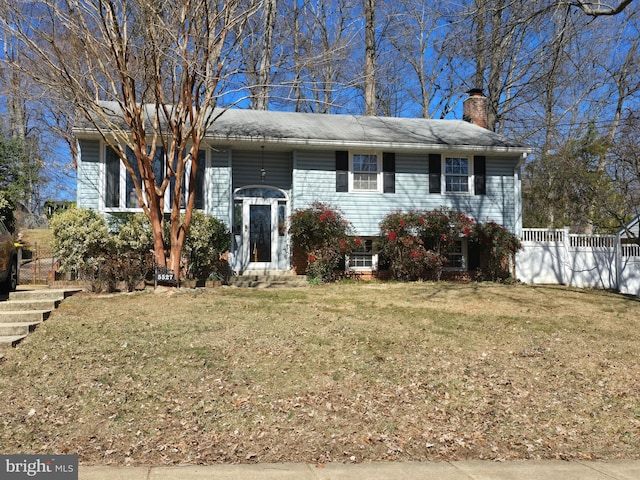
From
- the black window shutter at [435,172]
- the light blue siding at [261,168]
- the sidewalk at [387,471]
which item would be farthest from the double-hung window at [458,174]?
the sidewalk at [387,471]

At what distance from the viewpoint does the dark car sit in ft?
30.3

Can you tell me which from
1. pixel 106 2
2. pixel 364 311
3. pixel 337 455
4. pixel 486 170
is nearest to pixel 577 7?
pixel 486 170

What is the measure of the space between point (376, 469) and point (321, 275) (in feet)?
30.5

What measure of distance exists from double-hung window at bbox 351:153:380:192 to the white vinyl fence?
5001mm

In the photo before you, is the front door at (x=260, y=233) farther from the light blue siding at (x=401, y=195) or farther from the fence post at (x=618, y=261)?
the fence post at (x=618, y=261)

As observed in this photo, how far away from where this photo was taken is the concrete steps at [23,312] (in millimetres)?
7360

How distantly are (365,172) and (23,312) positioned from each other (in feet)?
32.5

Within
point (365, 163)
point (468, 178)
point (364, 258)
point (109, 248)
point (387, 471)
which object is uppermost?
Answer: point (365, 163)

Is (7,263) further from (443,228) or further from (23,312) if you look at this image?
(443,228)

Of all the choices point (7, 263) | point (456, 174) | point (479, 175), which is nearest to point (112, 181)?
point (7, 263)

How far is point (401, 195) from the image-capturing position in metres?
15.4

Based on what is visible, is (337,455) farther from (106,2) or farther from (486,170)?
(486,170)

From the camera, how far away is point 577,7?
34.2 feet

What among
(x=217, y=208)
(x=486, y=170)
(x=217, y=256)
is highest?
(x=486, y=170)
